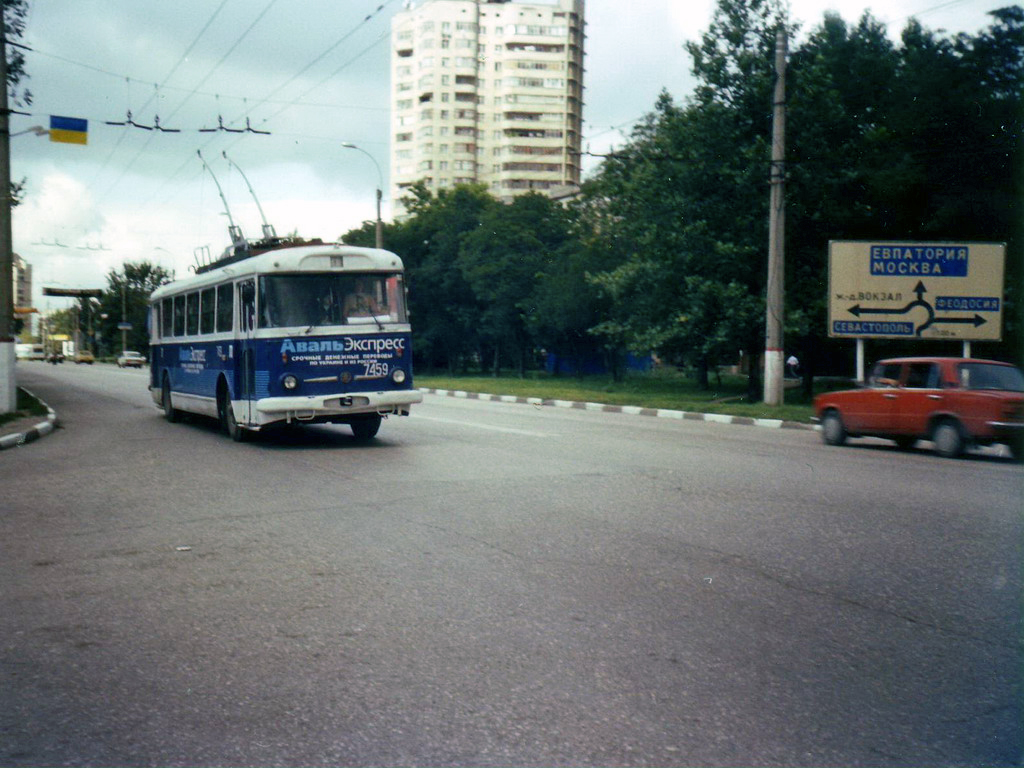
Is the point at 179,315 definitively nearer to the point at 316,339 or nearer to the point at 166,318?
the point at 166,318

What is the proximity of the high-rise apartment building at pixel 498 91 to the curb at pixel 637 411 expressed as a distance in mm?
78740

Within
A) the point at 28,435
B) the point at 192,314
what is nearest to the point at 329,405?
the point at 192,314

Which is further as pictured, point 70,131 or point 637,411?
point 637,411

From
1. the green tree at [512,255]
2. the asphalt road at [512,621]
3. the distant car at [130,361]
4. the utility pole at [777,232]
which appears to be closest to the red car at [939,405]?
the asphalt road at [512,621]

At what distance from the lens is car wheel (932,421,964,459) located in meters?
15.0

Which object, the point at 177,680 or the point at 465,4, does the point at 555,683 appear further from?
the point at 465,4

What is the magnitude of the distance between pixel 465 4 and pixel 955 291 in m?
100

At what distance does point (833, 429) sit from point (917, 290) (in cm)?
693

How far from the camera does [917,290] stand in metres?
22.8

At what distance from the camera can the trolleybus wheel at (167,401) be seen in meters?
21.1

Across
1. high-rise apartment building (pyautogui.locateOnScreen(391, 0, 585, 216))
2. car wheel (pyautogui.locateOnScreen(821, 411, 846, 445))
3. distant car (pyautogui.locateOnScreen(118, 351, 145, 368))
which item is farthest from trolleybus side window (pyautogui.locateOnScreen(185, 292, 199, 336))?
high-rise apartment building (pyautogui.locateOnScreen(391, 0, 585, 216))

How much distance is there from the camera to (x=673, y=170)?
33.2 m

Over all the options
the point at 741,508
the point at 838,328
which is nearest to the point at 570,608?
the point at 741,508

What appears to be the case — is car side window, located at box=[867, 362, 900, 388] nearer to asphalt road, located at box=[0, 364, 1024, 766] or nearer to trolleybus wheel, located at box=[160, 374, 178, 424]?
asphalt road, located at box=[0, 364, 1024, 766]
